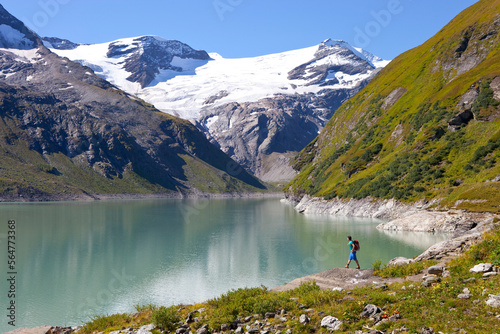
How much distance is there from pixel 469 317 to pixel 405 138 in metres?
114

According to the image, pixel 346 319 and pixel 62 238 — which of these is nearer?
pixel 346 319

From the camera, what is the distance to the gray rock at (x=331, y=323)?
15122 mm

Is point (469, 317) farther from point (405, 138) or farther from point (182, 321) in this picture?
point (405, 138)

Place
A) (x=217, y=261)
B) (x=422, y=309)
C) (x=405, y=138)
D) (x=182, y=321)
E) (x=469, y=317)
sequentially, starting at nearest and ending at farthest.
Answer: (x=469, y=317) < (x=422, y=309) < (x=182, y=321) < (x=217, y=261) < (x=405, y=138)

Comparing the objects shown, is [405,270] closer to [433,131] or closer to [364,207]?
[364,207]

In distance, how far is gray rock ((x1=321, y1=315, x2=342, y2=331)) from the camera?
1512 centimetres

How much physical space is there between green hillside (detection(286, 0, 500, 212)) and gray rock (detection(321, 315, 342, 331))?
57.1 metres

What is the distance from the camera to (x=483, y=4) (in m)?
151

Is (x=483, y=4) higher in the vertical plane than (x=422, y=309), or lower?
higher

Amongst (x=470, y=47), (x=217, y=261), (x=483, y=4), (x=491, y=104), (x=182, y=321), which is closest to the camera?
(x=182, y=321)

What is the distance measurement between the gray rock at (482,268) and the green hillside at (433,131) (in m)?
50.8

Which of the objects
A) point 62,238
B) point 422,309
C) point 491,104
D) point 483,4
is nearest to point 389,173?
point 491,104

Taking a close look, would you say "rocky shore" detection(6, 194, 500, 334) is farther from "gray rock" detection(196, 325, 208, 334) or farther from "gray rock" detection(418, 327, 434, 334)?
"gray rock" detection(418, 327, 434, 334)

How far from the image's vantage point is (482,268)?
57.2 ft
